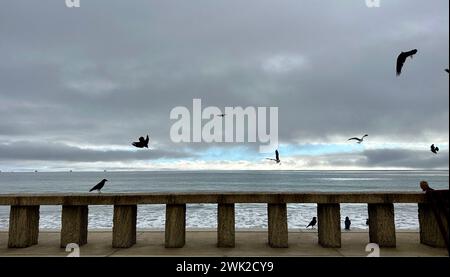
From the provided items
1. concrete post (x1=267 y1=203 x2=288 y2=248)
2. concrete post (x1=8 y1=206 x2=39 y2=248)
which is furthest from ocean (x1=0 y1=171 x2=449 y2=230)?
concrete post (x1=8 y1=206 x2=39 y2=248)

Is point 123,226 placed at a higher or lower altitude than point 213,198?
lower

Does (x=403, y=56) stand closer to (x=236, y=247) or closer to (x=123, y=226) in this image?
(x=236, y=247)

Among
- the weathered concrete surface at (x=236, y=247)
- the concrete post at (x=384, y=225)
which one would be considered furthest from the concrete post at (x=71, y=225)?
the concrete post at (x=384, y=225)

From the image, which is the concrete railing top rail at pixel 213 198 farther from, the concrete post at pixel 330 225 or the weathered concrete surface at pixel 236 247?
the weathered concrete surface at pixel 236 247

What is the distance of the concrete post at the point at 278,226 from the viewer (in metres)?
6.46

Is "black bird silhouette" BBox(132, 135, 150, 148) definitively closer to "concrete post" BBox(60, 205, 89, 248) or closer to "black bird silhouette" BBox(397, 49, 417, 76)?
"concrete post" BBox(60, 205, 89, 248)

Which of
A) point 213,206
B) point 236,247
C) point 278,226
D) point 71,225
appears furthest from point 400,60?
point 213,206

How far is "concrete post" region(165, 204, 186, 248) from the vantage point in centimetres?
651

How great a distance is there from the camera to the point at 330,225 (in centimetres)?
654

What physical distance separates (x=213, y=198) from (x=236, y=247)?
1012mm

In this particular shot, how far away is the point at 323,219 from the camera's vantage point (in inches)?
258
